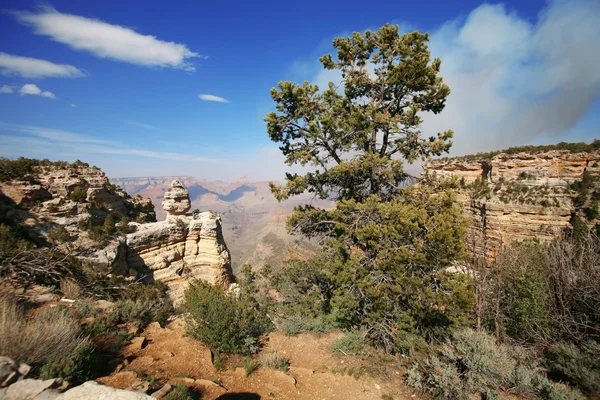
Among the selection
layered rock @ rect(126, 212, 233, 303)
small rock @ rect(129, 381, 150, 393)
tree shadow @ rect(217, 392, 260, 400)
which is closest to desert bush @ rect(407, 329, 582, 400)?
tree shadow @ rect(217, 392, 260, 400)

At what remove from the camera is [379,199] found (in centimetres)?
1002

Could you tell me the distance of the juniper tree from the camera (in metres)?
7.56

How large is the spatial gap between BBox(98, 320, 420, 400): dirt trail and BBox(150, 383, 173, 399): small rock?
0.57 metres

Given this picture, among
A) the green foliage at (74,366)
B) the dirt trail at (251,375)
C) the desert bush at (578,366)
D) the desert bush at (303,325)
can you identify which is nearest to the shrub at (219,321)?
the dirt trail at (251,375)

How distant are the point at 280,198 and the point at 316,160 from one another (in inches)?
83.3

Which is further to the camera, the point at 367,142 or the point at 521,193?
the point at 521,193

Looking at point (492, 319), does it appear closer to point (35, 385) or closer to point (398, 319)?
point (398, 319)

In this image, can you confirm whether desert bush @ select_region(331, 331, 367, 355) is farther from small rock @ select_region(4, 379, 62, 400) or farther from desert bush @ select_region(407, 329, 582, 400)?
small rock @ select_region(4, 379, 62, 400)

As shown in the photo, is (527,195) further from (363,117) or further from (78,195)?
(78,195)

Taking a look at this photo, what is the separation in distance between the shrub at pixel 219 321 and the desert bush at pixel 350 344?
8.64ft

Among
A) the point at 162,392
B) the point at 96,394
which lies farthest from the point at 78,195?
the point at 96,394

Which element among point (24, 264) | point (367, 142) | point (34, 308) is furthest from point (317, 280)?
point (24, 264)

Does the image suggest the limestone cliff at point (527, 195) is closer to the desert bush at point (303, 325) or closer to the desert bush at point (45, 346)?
the desert bush at point (303, 325)

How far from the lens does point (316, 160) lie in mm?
10422
